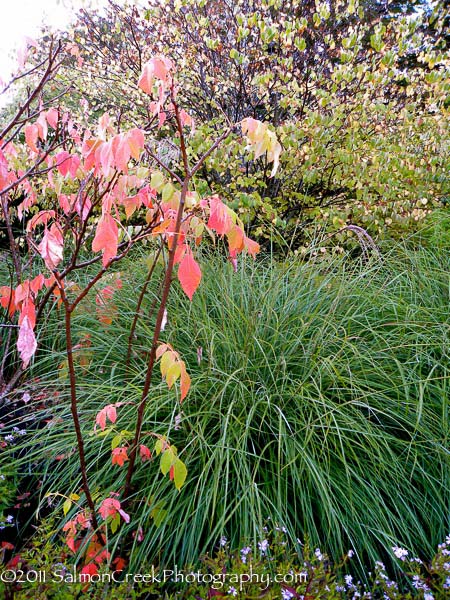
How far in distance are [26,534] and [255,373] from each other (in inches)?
50.5

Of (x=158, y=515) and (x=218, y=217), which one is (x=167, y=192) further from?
(x=158, y=515)

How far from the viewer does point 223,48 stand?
5.19 metres

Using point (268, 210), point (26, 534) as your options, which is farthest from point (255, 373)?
point (268, 210)

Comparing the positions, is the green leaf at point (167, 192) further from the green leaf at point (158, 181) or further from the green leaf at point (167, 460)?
the green leaf at point (167, 460)

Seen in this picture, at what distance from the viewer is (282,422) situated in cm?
228

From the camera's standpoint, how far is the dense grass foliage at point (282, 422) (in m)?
1.99

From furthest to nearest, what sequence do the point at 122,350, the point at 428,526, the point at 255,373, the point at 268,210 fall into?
the point at 268,210, the point at 122,350, the point at 255,373, the point at 428,526

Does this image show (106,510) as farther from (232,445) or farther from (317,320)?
(317,320)

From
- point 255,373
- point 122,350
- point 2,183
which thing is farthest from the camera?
point 122,350

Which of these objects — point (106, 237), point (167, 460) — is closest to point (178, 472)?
point (167, 460)

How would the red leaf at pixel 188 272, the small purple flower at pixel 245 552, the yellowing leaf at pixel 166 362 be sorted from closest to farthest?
the red leaf at pixel 188 272, the yellowing leaf at pixel 166 362, the small purple flower at pixel 245 552

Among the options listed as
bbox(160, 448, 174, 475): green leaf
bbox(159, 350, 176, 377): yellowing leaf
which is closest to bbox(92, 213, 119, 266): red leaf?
bbox(159, 350, 176, 377): yellowing leaf

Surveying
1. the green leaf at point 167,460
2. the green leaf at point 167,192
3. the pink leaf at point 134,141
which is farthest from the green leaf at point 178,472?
the pink leaf at point 134,141

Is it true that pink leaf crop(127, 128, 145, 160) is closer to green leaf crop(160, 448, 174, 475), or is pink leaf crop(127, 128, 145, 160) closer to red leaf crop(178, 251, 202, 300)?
red leaf crop(178, 251, 202, 300)
